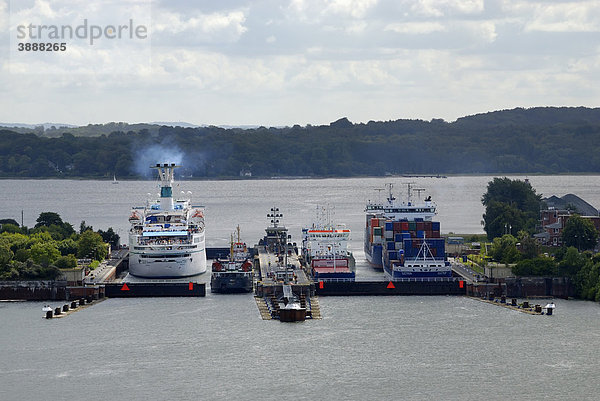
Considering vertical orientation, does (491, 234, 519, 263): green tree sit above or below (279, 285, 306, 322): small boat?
above

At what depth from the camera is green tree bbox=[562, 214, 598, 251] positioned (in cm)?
9131

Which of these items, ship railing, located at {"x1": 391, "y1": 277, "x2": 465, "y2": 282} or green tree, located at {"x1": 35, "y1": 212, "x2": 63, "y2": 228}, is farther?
green tree, located at {"x1": 35, "y1": 212, "x2": 63, "y2": 228}

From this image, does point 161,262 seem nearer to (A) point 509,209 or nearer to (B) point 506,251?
(B) point 506,251

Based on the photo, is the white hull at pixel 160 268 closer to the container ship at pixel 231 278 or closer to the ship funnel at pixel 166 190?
the container ship at pixel 231 278

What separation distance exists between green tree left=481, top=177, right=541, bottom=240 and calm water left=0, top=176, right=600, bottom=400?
107 ft

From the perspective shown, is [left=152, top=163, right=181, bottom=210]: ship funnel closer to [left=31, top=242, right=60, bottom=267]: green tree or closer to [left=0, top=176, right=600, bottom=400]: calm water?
[left=31, top=242, right=60, bottom=267]: green tree

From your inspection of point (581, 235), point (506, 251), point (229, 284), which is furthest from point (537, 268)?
point (229, 284)

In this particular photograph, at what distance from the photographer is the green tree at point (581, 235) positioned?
300 feet

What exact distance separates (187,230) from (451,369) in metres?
37.9

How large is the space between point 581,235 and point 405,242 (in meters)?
15.5

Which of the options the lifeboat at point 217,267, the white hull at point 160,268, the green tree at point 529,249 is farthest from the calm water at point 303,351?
the white hull at point 160,268

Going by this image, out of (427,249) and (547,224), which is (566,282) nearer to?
(427,249)

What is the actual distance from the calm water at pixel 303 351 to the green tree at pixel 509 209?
32.7m

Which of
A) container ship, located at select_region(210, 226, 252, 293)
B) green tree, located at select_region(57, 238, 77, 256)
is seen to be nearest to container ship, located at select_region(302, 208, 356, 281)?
container ship, located at select_region(210, 226, 252, 293)
